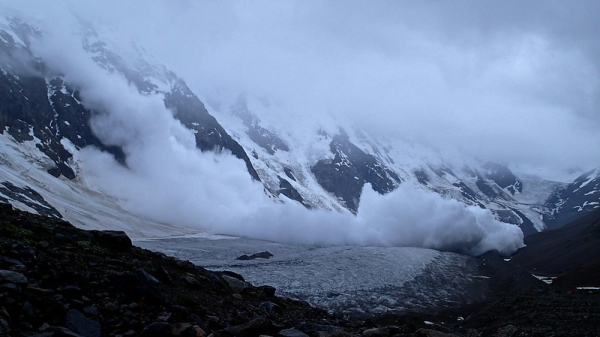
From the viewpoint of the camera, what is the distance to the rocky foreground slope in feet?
26.4

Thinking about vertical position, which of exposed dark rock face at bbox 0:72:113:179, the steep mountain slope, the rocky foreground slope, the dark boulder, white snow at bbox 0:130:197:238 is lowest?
the rocky foreground slope

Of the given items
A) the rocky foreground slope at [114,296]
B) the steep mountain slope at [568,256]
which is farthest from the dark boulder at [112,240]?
the steep mountain slope at [568,256]

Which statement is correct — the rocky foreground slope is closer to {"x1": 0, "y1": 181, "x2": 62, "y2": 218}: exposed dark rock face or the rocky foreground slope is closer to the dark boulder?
the dark boulder

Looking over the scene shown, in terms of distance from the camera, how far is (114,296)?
33.2 feet

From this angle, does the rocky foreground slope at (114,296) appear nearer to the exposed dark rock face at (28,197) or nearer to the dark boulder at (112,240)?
the dark boulder at (112,240)

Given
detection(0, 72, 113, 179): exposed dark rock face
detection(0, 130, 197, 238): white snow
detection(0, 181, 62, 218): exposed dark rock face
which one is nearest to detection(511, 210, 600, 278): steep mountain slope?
detection(0, 181, 62, 218): exposed dark rock face

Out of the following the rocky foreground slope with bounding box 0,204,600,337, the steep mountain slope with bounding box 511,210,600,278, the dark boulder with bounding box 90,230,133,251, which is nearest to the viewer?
the rocky foreground slope with bounding box 0,204,600,337

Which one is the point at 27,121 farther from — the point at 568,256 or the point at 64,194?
the point at 568,256

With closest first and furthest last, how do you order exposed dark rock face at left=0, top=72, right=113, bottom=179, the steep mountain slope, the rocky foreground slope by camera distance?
the rocky foreground slope < the steep mountain slope < exposed dark rock face at left=0, top=72, right=113, bottom=179

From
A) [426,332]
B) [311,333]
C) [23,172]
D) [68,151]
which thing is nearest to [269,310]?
[311,333]

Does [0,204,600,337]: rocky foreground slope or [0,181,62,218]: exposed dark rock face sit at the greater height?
[0,181,62,218]: exposed dark rock face

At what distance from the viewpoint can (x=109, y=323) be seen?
875 cm

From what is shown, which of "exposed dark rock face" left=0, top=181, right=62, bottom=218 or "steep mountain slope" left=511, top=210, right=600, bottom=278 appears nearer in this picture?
"steep mountain slope" left=511, top=210, right=600, bottom=278

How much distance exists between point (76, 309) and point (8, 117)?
7954 inches
